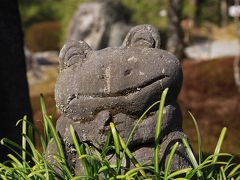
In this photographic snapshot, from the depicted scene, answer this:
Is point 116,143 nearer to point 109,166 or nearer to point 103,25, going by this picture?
point 109,166

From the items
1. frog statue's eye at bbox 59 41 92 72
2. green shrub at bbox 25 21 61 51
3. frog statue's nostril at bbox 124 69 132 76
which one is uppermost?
frog statue's eye at bbox 59 41 92 72

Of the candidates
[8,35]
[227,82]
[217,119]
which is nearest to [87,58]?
[8,35]

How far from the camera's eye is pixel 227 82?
10.6m

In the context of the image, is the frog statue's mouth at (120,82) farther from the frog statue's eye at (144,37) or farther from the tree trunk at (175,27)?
the tree trunk at (175,27)

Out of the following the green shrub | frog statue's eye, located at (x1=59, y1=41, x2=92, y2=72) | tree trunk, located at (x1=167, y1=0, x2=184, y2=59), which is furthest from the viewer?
the green shrub

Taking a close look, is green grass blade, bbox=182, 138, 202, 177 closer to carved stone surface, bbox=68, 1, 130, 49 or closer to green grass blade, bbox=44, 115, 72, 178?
green grass blade, bbox=44, 115, 72, 178

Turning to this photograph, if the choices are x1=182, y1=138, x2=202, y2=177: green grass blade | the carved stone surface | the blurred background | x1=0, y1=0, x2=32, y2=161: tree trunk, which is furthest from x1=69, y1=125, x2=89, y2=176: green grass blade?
the carved stone surface

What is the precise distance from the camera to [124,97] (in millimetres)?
3174

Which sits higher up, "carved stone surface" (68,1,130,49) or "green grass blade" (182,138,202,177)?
"green grass blade" (182,138,202,177)

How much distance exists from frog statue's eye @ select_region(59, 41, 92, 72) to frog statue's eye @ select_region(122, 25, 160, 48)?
27 cm

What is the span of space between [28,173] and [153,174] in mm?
680

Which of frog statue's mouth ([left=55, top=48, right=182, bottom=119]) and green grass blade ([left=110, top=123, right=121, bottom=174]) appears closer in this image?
green grass blade ([left=110, top=123, right=121, bottom=174])

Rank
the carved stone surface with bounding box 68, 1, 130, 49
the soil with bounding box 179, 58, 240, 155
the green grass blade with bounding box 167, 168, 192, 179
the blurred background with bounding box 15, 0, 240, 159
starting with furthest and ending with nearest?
the carved stone surface with bounding box 68, 1, 130, 49
the blurred background with bounding box 15, 0, 240, 159
the soil with bounding box 179, 58, 240, 155
the green grass blade with bounding box 167, 168, 192, 179

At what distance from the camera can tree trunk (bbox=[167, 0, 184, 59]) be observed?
11.5 m
